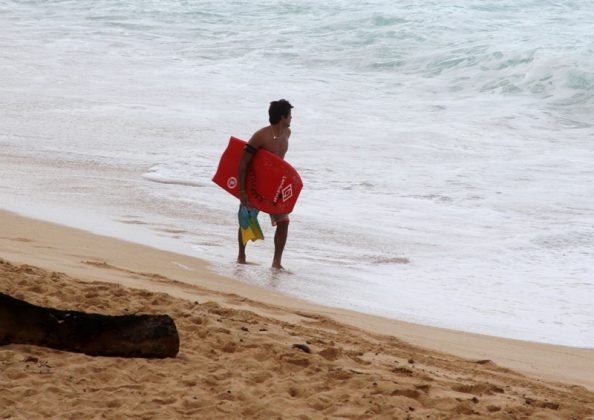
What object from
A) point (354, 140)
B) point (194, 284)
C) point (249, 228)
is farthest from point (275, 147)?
point (354, 140)

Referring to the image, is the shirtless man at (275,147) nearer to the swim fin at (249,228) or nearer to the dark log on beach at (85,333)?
the swim fin at (249,228)

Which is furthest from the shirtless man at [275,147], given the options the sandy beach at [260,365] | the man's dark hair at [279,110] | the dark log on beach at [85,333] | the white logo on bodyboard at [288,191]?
the dark log on beach at [85,333]

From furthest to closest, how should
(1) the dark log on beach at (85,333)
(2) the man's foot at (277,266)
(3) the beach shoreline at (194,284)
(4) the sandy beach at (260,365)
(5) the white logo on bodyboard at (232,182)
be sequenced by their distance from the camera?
(5) the white logo on bodyboard at (232,182), (2) the man's foot at (277,266), (3) the beach shoreline at (194,284), (1) the dark log on beach at (85,333), (4) the sandy beach at (260,365)

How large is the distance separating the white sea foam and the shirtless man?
21cm

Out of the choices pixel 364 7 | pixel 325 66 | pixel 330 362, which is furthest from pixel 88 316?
pixel 364 7

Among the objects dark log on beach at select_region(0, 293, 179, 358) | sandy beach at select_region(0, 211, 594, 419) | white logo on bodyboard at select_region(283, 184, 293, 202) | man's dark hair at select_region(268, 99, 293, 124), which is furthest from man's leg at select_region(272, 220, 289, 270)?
dark log on beach at select_region(0, 293, 179, 358)

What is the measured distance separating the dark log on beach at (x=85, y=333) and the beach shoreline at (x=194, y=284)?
63.9 inches

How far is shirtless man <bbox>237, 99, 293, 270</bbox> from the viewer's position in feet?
25.8

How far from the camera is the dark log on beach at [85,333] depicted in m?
4.51

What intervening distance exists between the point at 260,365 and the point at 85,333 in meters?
0.81

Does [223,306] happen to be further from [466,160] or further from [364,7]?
[364,7]

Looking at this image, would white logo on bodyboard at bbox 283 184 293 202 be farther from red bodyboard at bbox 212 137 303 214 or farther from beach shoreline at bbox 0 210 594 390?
beach shoreline at bbox 0 210 594 390

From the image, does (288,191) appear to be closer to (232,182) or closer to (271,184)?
(271,184)

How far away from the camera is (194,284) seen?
6.89m
